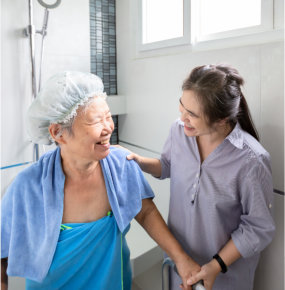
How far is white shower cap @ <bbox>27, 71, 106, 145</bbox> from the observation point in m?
1.08

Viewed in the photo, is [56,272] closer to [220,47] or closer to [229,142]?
[229,142]

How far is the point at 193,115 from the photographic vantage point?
112 centimetres

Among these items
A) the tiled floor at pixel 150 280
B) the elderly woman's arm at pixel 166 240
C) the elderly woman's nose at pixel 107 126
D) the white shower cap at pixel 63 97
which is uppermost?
the white shower cap at pixel 63 97

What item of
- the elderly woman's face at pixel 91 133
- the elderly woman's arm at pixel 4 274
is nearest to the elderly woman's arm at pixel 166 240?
the elderly woman's face at pixel 91 133

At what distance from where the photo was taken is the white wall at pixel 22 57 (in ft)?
5.99

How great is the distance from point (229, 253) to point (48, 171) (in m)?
0.75

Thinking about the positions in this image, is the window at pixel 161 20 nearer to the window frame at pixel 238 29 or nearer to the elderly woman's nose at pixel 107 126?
the window frame at pixel 238 29

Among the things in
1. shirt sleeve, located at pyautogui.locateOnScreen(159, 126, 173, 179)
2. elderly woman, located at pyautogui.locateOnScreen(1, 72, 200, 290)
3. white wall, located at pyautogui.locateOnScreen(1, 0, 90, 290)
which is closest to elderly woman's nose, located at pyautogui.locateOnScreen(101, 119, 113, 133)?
elderly woman, located at pyautogui.locateOnScreen(1, 72, 200, 290)

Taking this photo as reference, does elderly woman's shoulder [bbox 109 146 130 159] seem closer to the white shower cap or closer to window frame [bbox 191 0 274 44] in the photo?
the white shower cap

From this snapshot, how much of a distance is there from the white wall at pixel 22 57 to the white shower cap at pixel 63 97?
32.8 inches

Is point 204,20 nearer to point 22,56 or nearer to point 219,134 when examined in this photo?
point 219,134

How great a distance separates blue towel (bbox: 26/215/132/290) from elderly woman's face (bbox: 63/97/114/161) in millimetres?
263

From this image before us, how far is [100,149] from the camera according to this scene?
3.65 feet

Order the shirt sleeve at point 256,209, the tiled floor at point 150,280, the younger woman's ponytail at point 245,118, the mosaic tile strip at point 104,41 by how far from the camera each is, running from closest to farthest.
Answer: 1. the shirt sleeve at point 256,209
2. the younger woman's ponytail at point 245,118
3. the tiled floor at point 150,280
4. the mosaic tile strip at point 104,41
